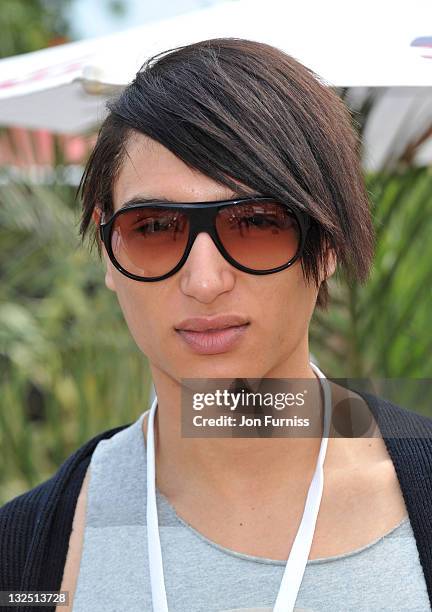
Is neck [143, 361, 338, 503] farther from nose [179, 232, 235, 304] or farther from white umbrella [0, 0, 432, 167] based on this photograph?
white umbrella [0, 0, 432, 167]

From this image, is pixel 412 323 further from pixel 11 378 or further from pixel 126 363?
pixel 11 378

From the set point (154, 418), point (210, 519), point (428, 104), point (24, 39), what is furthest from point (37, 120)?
point (24, 39)

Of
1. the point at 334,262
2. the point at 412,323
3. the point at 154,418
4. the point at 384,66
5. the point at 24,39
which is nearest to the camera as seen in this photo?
the point at 334,262

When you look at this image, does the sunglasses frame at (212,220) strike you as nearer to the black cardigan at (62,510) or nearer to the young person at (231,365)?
the young person at (231,365)

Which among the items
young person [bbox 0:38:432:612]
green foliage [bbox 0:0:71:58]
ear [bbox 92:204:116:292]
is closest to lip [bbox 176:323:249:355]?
young person [bbox 0:38:432:612]

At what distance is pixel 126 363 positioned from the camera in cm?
320

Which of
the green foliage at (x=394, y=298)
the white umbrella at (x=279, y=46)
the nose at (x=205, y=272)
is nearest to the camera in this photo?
the nose at (x=205, y=272)

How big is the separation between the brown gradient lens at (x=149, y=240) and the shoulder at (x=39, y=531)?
1.38 feet

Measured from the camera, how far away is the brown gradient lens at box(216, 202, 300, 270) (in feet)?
4.19

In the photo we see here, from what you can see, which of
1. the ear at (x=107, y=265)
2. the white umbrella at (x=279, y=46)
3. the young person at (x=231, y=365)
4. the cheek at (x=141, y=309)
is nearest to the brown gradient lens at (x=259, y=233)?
the young person at (x=231, y=365)

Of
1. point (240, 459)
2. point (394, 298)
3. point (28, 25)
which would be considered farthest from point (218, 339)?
point (28, 25)

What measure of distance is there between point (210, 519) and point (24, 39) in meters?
6.32

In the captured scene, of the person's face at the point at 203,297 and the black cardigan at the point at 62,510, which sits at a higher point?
the person's face at the point at 203,297

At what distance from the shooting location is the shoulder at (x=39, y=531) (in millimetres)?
1409
